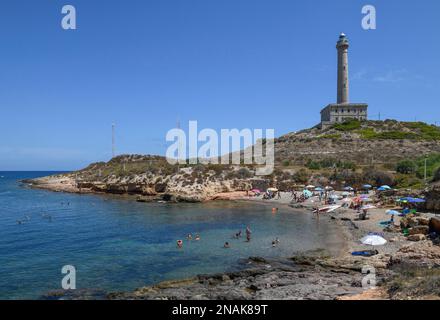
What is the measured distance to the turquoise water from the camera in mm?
18969

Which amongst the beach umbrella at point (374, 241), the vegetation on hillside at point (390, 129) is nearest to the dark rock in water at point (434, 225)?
the beach umbrella at point (374, 241)

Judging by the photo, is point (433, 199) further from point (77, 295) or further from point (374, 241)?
point (77, 295)

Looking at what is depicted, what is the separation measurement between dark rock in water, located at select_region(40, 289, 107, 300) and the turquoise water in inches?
21.6

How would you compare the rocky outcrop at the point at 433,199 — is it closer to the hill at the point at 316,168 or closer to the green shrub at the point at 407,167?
the hill at the point at 316,168

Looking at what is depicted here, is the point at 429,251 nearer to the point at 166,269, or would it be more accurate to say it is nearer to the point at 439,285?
the point at 439,285

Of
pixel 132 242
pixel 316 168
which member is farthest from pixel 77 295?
pixel 316 168

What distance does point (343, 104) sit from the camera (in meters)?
93.1

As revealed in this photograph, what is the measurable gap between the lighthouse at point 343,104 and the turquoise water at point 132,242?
5742cm

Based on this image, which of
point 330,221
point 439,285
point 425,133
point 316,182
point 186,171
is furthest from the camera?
point 425,133
